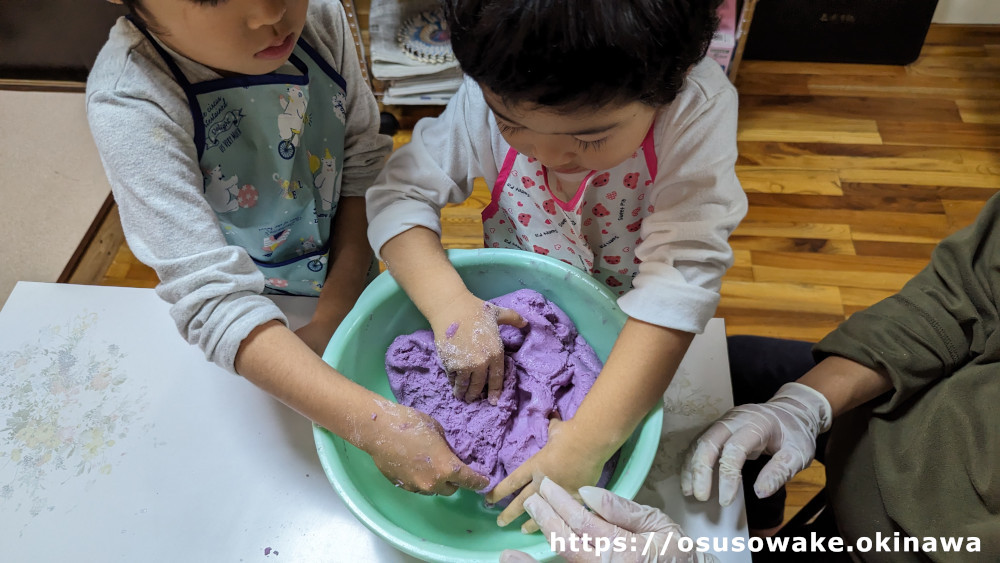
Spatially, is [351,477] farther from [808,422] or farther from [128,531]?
[808,422]

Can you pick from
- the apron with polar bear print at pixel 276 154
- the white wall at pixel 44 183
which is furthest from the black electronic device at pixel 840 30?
the white wall at pixel 44 183

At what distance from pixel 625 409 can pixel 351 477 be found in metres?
0.31

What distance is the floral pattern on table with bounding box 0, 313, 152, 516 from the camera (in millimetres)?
817

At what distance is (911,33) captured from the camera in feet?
7.25

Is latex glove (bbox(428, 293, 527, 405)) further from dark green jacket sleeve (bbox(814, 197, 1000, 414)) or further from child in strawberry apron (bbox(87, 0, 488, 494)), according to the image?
dark green jacket sleeve (bbox(814, 197, 1000, 414))

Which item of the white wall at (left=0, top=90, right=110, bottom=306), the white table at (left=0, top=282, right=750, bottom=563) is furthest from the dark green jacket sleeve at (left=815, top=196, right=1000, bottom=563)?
the white wall at (left=0, top=90, right=110, bottom=306)

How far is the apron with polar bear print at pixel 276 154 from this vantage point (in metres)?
0.80

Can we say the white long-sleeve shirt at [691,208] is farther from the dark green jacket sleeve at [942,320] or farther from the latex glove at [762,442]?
the dark green jacket sleeve at [942,320]

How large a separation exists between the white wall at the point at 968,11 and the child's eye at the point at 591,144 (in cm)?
239

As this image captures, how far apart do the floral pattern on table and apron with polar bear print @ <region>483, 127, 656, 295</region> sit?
579 millimetres

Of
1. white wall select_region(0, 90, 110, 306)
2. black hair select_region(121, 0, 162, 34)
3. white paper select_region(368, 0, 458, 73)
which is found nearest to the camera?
black hair select_region(121, 0, 162, 34)

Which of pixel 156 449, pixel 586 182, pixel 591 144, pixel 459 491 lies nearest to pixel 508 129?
pixel 591 144

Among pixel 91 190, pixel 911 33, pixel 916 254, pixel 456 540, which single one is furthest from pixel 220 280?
pixel 911 33

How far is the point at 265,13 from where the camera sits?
654 mm
